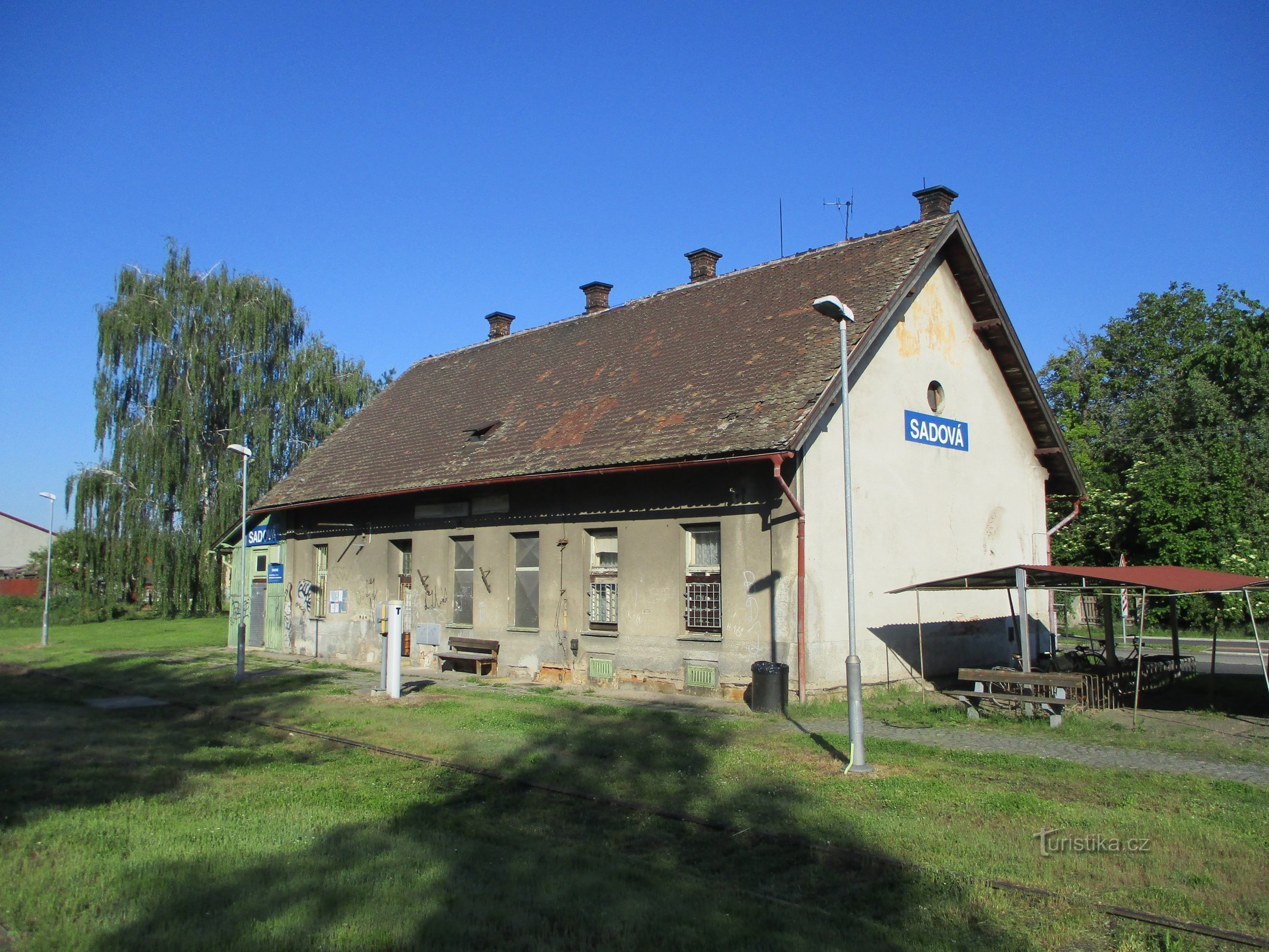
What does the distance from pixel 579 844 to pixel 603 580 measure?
10.4 m

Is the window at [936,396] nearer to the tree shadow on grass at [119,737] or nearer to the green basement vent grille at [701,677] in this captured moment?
the green basement vent grille at [701,677]

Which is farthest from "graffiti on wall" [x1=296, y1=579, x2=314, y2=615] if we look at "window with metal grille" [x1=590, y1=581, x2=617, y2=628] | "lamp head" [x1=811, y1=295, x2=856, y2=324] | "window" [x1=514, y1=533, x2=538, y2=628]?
"lamp head" [x1=811, y1=295, x2=856, y2=324]

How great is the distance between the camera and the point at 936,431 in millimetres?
18000

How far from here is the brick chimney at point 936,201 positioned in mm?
19312

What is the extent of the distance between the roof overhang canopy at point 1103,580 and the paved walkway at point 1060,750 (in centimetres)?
232

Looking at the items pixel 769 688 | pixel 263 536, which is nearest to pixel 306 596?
pixel 263 536

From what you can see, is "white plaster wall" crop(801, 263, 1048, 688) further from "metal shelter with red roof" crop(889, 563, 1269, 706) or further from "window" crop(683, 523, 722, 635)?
→ "window" crop(683, 523, 722, 635)

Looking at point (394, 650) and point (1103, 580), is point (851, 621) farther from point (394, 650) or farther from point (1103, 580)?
point (394, 650)

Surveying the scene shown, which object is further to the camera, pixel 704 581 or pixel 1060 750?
pixel 704 581

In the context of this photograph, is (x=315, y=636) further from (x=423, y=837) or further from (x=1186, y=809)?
(x=1186, y=809)

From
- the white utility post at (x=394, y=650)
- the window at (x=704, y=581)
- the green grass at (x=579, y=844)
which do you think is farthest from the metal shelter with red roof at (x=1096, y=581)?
the white utility post at (x=394, y=650)

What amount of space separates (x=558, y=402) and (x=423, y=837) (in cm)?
1409

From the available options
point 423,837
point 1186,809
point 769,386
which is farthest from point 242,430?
point 1186,809

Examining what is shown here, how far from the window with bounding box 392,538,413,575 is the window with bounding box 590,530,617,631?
6.43 m
